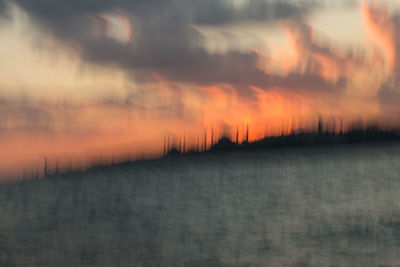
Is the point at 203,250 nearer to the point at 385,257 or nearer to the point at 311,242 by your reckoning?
the point at 311,242

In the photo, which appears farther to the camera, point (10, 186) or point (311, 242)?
point (10, 186)

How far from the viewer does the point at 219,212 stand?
3.86 meters

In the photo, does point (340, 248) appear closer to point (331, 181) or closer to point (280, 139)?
point (331, 181)

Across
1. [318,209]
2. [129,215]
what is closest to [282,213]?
[318,209]

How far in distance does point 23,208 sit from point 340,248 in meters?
2.15

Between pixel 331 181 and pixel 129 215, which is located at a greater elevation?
pixel 331 181

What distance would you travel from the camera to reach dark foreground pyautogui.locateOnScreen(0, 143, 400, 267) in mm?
3717

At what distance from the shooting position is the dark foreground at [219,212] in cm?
372

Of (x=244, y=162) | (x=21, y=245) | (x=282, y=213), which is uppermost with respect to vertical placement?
(x=244, y=162)

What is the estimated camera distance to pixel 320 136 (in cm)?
400

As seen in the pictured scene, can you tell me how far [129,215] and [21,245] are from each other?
2.43 feet

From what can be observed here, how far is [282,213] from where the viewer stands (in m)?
3.81

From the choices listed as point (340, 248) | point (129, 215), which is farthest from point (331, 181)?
point (129, 215)

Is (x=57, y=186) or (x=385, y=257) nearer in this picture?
(x=385, y=257)
